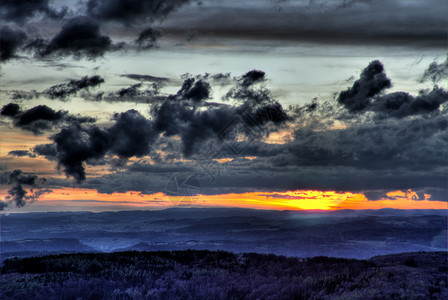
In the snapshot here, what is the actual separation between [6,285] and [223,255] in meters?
13.2

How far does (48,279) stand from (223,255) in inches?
454

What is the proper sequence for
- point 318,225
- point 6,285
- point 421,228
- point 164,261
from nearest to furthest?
1. point 6,285
2. point 164,261
3. point 421,228
4. point 318,225

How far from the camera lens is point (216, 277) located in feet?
65.6

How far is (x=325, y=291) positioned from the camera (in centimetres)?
1666

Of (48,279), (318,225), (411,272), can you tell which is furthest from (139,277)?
(318,225)

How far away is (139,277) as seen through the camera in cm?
1986

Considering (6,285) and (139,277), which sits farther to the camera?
(139,277)

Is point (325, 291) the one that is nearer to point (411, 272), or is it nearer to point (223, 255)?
point (411, 272)

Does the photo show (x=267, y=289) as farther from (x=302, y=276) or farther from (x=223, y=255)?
(x=223, y=255)

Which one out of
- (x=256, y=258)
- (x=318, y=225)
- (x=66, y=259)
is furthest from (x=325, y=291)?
(x=318, y=225)

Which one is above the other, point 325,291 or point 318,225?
point 325,291

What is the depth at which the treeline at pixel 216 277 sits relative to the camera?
16375 mm

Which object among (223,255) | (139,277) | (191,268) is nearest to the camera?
(139,277)

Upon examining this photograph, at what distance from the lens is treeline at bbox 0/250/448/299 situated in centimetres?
1638
